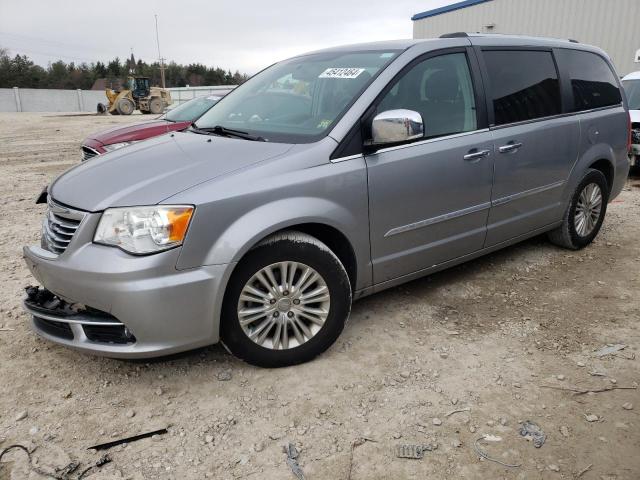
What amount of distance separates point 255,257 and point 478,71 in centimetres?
219

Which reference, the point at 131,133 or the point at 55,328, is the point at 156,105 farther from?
the point at 55,328

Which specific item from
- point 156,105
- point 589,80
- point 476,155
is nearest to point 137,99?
point 156,105

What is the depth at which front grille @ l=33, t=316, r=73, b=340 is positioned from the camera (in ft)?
8.96

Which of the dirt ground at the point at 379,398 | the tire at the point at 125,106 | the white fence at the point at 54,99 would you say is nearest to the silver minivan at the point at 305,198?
the dirt ground at the point at 379,398

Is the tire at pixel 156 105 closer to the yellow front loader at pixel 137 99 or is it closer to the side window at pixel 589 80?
the yellow front loader at pixel 137 99

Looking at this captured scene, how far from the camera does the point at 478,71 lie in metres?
3.74

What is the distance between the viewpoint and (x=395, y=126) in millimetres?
2971

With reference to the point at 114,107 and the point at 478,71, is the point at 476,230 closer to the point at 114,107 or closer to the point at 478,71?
the point at 478,71

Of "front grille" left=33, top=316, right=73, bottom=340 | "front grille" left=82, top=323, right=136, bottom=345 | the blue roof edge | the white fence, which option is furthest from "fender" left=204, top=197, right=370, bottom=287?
the white fence

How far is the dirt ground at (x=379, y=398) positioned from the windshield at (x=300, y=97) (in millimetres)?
1349

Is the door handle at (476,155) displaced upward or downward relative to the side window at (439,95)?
downward

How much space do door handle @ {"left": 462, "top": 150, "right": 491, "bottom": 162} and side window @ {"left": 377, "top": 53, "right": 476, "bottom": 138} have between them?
171mm

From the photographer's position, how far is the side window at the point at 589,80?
4.49m

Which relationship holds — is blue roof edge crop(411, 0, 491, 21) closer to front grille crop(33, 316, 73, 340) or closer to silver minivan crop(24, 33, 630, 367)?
silver minivan crop(24, 33, 630, 367)
